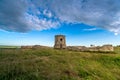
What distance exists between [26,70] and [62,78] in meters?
4.08

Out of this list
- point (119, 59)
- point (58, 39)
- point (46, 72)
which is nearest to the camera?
point (46, 72)

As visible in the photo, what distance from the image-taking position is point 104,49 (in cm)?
3516

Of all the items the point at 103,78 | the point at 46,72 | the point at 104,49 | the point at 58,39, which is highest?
the point at 58,39

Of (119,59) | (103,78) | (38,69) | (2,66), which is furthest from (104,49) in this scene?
(2,66)

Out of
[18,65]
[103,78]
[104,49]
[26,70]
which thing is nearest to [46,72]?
[26,70]

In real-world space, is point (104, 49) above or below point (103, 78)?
above

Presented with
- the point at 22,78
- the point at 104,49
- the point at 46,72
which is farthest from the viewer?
the point at 104,49

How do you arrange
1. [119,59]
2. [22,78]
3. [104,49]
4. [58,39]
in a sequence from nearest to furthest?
[22,78] → [119,59] → [104,49] → [58,39]

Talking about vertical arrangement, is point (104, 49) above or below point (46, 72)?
above

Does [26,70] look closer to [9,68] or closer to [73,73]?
[9,68]

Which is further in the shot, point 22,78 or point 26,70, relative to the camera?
point 26,70

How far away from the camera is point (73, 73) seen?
1365 cm

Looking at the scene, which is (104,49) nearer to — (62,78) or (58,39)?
(58,39)

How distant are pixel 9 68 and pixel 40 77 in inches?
171
